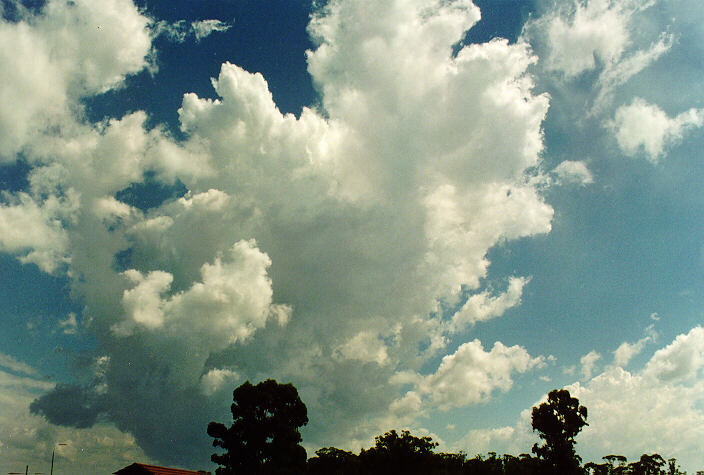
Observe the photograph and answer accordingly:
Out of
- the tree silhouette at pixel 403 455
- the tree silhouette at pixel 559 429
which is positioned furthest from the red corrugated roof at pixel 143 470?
the tree silhouette at pixel 559 429

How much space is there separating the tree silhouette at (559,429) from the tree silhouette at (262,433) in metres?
32.5

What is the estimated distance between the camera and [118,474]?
180ft

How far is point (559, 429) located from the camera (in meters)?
65.2

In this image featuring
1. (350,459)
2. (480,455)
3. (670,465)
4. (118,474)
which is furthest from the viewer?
(670,465)

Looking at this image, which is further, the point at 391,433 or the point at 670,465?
the point at 670,465

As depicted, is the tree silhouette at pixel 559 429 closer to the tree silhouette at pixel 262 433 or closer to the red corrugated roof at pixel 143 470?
the tree silhouette at pixel 262 433

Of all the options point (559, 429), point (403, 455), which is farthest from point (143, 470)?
point (559, 429)

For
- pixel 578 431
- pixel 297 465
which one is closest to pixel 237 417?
pixel 297 465

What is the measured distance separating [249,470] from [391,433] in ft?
62.3

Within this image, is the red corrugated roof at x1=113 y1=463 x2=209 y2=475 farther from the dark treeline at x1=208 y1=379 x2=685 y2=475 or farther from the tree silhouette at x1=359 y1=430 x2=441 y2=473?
the tree silhouette at x1=359 y1=430 x2=441 y2=473

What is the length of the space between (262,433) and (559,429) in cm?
4002

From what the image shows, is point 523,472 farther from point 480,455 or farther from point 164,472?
point 164,472

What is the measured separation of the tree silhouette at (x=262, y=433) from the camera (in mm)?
58531

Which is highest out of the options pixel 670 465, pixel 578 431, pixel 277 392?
pixel 277 392
